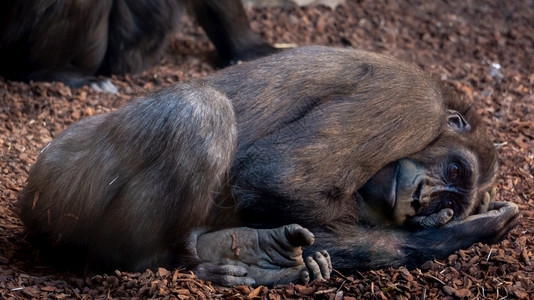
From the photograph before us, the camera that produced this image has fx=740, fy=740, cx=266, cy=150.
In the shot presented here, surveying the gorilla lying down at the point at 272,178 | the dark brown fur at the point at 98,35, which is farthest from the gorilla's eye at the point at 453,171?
the dark brown fur at the point at 98,35

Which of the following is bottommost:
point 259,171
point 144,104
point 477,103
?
point 477,103

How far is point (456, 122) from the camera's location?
196 inches

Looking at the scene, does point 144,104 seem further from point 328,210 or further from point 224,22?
point 224,22

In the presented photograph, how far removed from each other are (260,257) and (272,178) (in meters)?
0.47

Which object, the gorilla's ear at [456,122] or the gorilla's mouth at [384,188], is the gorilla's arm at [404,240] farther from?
the gorilla's ear at [456,122]

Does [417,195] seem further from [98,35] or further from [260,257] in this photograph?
[98,35]

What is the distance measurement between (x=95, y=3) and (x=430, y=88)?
13.0ft

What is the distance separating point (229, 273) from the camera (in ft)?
13.8

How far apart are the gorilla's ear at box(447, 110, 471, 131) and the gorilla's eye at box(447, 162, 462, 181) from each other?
0.85 ft

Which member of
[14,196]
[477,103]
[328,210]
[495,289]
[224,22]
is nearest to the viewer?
[495,289]

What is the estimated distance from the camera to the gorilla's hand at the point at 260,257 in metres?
4.23

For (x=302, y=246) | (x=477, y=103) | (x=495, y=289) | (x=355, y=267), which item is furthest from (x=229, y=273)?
(x=477, y=103)

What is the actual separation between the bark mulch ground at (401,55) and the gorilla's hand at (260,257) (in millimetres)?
139

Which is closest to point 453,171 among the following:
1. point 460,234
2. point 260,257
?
point 460,234
